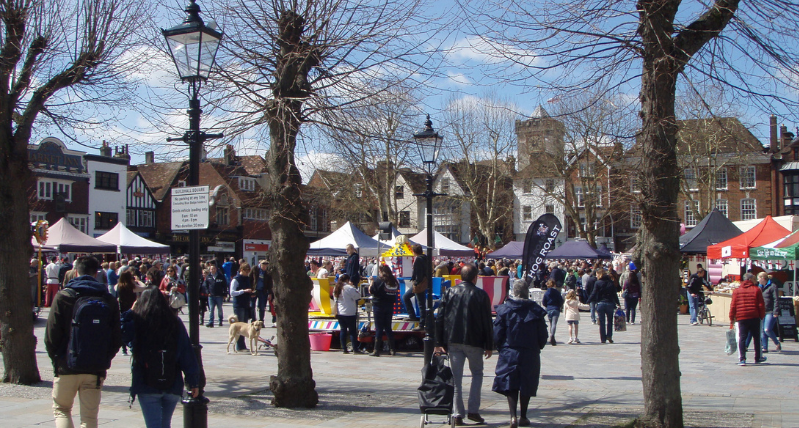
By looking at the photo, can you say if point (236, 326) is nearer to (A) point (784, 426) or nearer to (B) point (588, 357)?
(B) point (588, 357)

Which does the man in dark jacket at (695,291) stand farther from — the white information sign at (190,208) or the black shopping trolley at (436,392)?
the white information sign at (190,208)

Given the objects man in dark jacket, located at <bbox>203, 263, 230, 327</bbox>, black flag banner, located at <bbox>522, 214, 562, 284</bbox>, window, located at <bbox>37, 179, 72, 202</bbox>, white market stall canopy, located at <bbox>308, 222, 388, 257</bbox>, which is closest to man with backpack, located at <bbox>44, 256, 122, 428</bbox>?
man in dark jacket, located at <bbox>203, 263, 230, 327</bbox>

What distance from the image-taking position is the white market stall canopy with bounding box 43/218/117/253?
2444 centimetres

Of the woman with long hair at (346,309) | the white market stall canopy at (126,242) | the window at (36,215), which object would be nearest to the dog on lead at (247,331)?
the woman with long hair at (346,309)

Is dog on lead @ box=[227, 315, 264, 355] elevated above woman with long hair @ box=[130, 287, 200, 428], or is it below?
below

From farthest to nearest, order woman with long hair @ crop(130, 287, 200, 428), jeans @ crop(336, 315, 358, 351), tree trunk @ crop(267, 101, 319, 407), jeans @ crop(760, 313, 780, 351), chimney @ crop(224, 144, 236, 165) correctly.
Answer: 1. jeans @ crop(760, 313, 780, 351)
2. jeans @ crop(336, 315, 358, 351)
3. chimney @ crop(224, 144, 236, 165)
4. tree trunk @ crop(267, 101, 319, 407)
5. woman with long hair @ crop(130, 287, 200, 428)

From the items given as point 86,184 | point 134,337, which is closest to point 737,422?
point 134,337

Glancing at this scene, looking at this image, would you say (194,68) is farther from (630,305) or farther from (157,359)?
(630,305)

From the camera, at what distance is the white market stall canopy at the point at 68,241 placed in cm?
2444

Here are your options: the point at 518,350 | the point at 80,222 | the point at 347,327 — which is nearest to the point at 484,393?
the point at 518,350

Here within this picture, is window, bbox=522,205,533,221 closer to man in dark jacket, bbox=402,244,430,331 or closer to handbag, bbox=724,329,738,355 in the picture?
man in dark jacket, bbox=402,244,430,331

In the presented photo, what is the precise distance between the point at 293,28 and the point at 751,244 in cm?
1684

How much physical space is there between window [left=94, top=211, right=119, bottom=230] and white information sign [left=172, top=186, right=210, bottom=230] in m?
43.1

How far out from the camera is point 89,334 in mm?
5477
